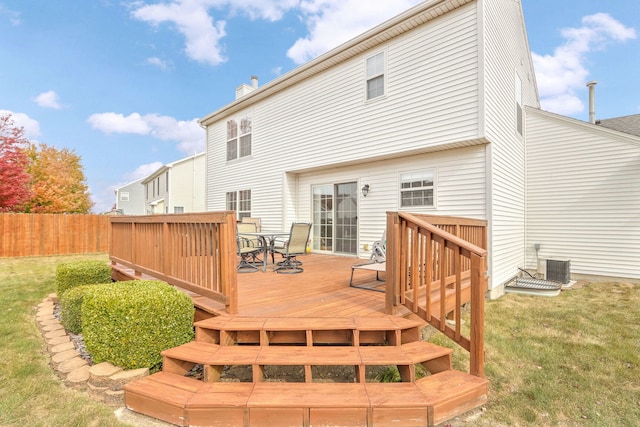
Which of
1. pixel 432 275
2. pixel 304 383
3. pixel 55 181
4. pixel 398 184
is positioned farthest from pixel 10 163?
pixel 432 275

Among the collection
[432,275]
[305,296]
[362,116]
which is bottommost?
[305,296]

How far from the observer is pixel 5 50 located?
992 centimetres

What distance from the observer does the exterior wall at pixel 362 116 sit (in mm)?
5664

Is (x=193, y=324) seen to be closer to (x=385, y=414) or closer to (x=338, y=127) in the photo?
(x=385, y=414)

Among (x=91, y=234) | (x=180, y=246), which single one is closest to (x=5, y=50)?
(x=91, y=234)

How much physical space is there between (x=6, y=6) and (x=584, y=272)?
17.3 metres

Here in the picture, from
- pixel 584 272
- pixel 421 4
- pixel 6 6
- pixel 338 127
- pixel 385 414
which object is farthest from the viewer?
pixel 6 6

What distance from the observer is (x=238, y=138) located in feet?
35.2

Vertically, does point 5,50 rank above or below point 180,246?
above

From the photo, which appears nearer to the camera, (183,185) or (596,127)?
(596,127)

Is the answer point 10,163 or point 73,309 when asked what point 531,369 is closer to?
point 73,309

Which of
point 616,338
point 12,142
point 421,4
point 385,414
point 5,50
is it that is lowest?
point 616,338

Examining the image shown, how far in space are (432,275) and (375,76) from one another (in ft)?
17.5

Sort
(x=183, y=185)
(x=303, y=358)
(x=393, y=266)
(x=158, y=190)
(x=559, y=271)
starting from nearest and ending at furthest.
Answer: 1. (x=303, y=358)
2. (x=393, y=266)
3. (x=559, y=271)
4. (x=183, y=185)
5. (x=158, y=190)
